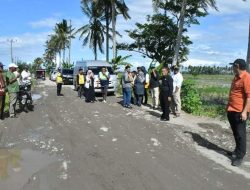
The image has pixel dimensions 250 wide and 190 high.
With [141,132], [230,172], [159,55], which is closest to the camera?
[230,172]

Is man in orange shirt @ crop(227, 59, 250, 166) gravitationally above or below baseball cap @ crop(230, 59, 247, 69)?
below

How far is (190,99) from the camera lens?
1914 cm

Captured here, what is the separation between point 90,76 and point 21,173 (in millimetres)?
15304

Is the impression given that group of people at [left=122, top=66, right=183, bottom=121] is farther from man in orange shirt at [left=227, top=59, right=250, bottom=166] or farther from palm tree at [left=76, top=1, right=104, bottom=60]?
palm tree at [left=76, top=1, right=104, bottom=60]

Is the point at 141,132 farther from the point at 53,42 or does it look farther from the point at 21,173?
the point at 53,42

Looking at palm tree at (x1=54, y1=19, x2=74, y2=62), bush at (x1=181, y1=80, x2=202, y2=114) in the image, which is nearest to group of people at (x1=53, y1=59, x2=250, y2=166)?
bush at (x1=181, y1=80, x2=202, y2=114)

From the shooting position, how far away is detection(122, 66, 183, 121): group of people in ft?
53.0

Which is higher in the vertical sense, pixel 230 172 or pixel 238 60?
pixel 238 60

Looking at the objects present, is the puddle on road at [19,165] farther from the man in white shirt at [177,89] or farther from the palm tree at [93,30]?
the palm tree at [93,30]

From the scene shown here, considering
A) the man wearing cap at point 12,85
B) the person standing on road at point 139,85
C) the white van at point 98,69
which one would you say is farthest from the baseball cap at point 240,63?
the white van at point 98,69

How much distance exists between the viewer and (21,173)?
9.03 m

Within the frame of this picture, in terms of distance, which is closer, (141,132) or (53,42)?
(141,132)

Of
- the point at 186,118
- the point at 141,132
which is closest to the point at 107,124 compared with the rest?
→ the point at 141,132

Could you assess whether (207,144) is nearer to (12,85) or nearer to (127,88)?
(12,85)
